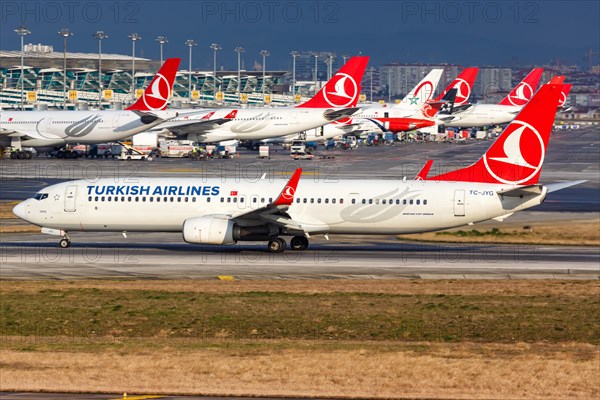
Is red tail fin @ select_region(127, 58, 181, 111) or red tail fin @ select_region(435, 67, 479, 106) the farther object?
red tail fin @ select_region(435, 67, 479, 106)

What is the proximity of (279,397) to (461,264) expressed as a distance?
25.1m

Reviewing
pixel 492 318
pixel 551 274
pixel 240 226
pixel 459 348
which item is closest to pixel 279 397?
pixel 459 348

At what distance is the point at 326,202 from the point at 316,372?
82.6 ft

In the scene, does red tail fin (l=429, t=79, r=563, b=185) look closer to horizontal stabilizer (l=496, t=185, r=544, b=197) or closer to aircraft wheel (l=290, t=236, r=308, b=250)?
horizontal stabilizer (l=496, t=185, r=544, b=197)

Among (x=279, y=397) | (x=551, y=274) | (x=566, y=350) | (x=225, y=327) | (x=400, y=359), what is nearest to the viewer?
(x=279, y=397)

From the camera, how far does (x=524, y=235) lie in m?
59.3

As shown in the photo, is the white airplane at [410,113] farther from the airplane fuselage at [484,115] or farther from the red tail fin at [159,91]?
the red tail fin at [159,91]

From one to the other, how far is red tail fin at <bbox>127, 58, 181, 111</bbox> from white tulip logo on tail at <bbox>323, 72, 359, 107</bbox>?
58.6 ft

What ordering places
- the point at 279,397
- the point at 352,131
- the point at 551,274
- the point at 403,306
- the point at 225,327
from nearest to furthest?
1. the point at 279,397
2. the point at 225,327
3. the point at 403,306
4. the point at 551,274
5. the point at 352,131

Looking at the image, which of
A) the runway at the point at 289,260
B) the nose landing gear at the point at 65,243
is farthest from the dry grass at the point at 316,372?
the nose landing gear at the point at 65,243

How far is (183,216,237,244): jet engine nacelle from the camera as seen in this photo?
4909cm

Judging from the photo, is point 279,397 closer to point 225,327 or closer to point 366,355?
point 366,355

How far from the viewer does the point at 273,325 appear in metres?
33.2

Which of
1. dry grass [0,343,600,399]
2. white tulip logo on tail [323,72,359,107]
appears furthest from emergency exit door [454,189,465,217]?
white tulip logo on tail [323,72,359,107]
